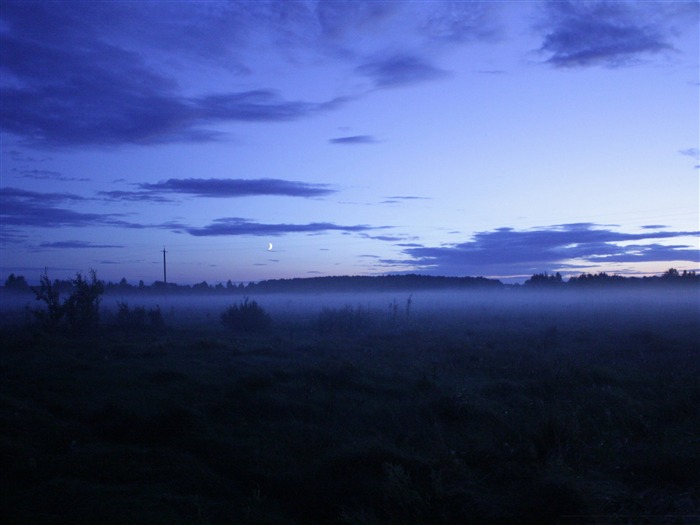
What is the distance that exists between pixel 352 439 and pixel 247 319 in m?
20.7

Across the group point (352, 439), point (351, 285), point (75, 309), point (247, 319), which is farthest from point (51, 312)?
point (351, 285)

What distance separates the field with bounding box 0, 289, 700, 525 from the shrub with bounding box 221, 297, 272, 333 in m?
11.4

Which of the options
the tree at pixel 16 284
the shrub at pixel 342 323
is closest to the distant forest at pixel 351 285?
the tree at pixel 16 284

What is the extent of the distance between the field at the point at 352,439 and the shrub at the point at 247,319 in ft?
37.6

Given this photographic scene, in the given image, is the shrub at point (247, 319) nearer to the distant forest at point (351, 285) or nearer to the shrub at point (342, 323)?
the shrub at point (342, 323)

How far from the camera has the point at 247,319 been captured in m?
28.4

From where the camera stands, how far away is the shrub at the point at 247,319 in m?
28.2

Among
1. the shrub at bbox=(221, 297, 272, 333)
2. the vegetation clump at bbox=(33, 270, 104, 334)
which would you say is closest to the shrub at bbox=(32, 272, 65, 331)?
the vegetation clump at bbox=(33, 270, 104, 334)

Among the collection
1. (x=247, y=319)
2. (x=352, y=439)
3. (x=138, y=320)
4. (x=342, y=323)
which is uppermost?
(x=138, y=320)

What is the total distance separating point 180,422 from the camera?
30.7 feet

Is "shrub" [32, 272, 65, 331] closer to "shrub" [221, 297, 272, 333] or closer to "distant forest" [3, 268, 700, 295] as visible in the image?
"shrub" [221, 297, 272, 333]

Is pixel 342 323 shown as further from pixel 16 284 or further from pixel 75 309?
pixel 16 284

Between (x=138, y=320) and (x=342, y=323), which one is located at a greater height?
(x=138, y=320)

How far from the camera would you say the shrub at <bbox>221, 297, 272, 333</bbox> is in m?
28.2
